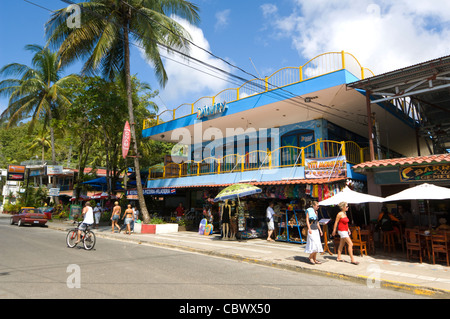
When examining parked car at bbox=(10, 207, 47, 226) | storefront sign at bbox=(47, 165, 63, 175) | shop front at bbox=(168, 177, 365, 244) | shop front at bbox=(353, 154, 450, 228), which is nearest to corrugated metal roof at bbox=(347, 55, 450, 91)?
shop front at bbox=(353, 154, 450, 228)

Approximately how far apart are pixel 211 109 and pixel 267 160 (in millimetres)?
4453

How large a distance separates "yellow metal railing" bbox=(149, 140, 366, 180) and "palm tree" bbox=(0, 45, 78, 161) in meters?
12.8

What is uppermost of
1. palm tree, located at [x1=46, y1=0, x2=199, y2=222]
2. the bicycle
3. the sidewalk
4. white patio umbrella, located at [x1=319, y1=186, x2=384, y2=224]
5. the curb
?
palm tree, located at [x1=46, y1=0, x2=199, y2=222]

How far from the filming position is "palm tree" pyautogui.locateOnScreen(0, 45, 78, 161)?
83.9ft

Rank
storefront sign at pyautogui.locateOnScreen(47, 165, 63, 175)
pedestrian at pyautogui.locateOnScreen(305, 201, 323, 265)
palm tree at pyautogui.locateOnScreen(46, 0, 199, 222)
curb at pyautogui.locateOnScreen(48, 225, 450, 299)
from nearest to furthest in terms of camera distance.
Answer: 1. curb at pyautogui.locateOnScreen(48, 225, 450, 299)
2. pedestrian at pyautogui.locateOnScreen(305, 201, 323, 265)
3. palm tree at pyautogui.locateOnScreen(46, 0, 199, 222)
4. storefront sign at pyautogui.locateOnScreen(47, 165, 63, 175)

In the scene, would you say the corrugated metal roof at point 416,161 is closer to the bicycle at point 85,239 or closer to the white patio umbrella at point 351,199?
the white patio umbrella at point 351,199

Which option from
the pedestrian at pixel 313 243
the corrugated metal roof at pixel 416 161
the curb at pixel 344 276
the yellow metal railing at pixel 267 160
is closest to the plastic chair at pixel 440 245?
the corrugated metal roof at pixel 416 161

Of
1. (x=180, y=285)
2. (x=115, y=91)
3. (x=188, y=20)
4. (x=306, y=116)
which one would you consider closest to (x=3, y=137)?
(x=115, y=91)

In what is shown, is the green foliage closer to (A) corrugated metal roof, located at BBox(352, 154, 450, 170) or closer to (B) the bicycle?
(B) the bicycle

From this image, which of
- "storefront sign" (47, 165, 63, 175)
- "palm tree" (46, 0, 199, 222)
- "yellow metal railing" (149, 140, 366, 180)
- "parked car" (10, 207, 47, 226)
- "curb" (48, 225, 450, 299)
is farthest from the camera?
"storefront sign" (47, 165, 63, 175)

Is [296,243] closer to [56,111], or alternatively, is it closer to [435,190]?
[435,190]

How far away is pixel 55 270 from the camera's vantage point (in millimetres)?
7117

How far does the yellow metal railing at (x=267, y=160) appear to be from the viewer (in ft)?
44.6

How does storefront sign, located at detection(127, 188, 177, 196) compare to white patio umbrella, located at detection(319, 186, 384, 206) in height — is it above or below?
above
